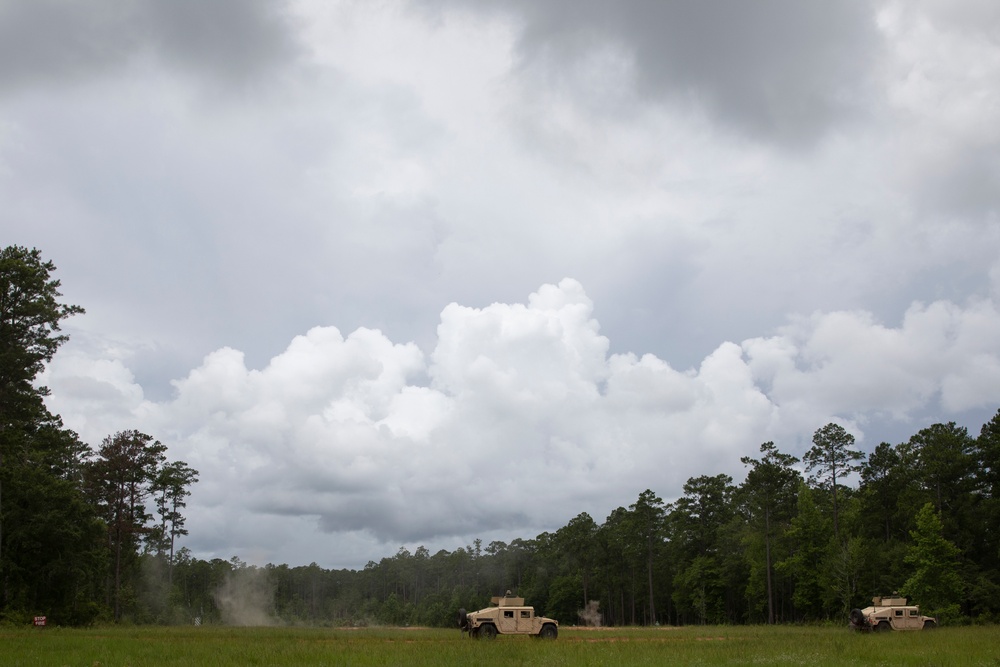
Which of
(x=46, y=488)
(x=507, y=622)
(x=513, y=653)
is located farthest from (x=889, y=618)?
(x=46, y=488)

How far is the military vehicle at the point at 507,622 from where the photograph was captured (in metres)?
38.6

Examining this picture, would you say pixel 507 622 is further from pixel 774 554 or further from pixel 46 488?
pixel 774 554

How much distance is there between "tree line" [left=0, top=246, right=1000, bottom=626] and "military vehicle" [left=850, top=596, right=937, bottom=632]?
1727cm

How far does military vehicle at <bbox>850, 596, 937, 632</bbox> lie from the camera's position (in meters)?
44.4

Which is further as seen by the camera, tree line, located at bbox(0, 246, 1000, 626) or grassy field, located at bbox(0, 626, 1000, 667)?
tree line, located at bbox(0, 246, 1000, 626)

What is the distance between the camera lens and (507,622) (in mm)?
38625

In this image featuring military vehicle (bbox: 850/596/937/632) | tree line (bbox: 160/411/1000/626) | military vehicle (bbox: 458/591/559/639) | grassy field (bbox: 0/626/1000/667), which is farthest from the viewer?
tree line (bbox: 160/411/1000/626)

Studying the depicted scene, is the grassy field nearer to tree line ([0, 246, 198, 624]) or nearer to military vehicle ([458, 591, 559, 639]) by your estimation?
military vehicle ([458, 591, 559, 639])

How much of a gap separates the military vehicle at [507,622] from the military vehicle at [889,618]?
19248 mm

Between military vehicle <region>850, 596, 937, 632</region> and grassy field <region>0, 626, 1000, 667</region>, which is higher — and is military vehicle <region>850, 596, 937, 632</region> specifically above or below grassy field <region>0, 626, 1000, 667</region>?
below

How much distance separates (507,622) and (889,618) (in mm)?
23306

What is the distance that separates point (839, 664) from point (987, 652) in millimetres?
7772

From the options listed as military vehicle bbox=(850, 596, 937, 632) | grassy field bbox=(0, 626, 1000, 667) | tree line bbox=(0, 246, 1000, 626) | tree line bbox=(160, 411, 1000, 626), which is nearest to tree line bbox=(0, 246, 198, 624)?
tree line bbox=(0, 246, 1000, 626)

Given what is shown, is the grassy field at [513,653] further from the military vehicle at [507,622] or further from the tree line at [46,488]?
the tree line at [46,488]
